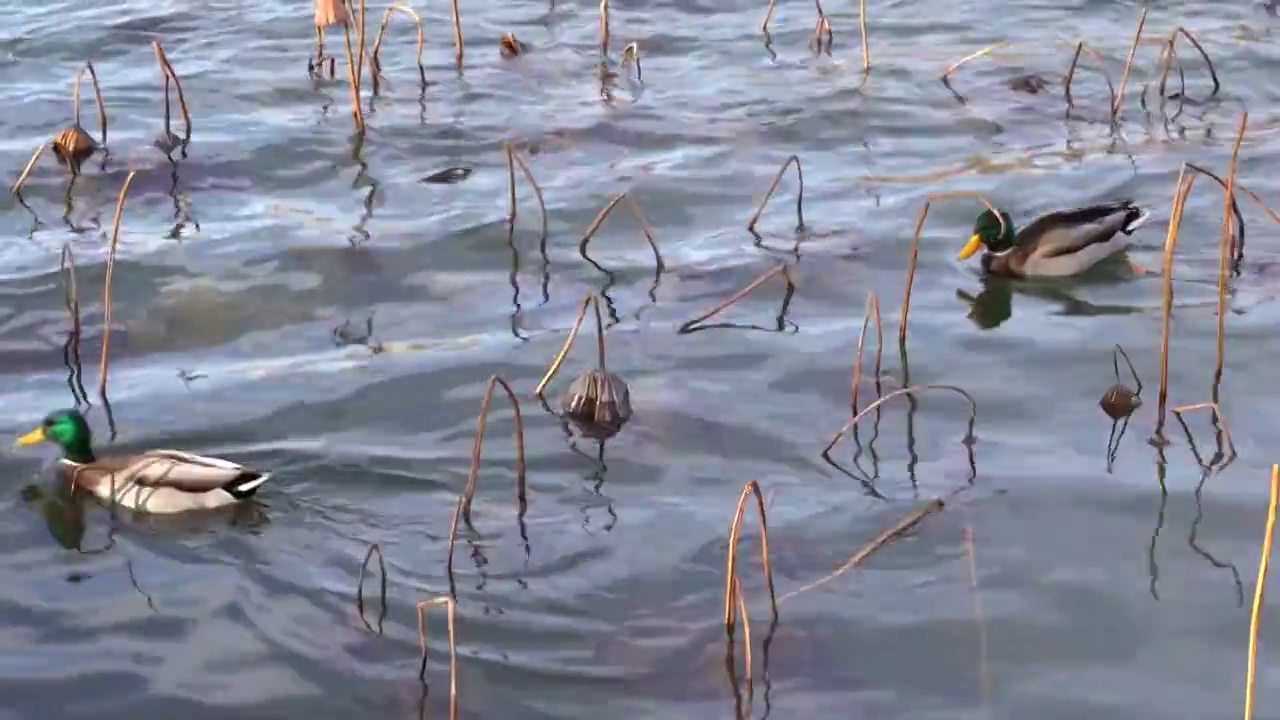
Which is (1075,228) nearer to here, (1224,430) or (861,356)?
(861,356)

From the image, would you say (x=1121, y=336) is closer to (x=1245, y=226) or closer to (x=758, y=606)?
(x=1245, y=226)

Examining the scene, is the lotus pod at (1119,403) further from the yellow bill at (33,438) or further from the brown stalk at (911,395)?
the yellow bill at (33,438)

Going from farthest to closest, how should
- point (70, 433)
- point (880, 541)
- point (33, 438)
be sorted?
point (33, 438) → point (70, 433) → point (880, 541)

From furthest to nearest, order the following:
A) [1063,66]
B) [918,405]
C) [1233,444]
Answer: [1063,66] < [918,405] < [1233,444]

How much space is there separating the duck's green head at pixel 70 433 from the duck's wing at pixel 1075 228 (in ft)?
18.2

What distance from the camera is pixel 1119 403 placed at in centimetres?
888

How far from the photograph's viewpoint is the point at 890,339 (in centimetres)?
993

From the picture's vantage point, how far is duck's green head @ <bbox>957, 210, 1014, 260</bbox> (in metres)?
11.1

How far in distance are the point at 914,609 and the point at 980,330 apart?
3.34m

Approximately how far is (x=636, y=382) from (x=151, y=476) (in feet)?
8.31

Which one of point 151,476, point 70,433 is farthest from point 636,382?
point 70,433

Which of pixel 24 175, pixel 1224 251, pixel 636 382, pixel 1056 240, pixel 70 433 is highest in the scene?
pixel 1224 251

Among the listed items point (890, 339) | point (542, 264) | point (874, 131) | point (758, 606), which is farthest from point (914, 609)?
point (874, 131)

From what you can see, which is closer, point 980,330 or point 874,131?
point 980,330
